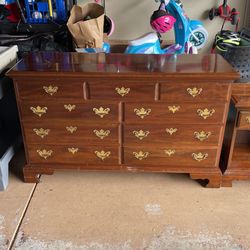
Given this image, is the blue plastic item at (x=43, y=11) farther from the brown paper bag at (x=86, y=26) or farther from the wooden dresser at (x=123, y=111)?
the wooden dresser at (x=123, y=111)

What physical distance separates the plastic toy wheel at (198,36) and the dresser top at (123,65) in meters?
0.54

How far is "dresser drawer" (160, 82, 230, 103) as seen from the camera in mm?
1449

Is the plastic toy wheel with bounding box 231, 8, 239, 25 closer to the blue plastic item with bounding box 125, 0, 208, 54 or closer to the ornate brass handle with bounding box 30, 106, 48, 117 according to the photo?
the blue plastic item with bounding box 125, 0, 208, 54

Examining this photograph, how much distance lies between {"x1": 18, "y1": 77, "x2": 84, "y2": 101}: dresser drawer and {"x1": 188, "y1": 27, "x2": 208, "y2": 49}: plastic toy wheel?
1.10 m

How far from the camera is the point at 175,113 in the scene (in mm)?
1524

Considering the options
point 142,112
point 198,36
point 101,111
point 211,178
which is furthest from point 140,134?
point 198,36

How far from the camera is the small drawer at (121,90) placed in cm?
146

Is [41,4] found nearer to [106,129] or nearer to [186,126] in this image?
[106,129]

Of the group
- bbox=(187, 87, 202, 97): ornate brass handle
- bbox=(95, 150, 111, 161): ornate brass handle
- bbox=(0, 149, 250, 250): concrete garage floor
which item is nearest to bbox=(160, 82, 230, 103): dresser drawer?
bbox=(187, 87, 202, 97): ornate brass handle

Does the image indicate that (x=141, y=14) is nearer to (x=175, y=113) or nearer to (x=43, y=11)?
(x=43, y=11)

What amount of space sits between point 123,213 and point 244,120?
79 centimetres

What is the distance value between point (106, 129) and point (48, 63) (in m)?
0.46

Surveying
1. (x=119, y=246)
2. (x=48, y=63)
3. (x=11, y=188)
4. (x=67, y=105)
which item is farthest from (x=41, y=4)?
(x=119, y=246)

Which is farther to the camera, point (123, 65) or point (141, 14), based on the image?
point (141, 14)
